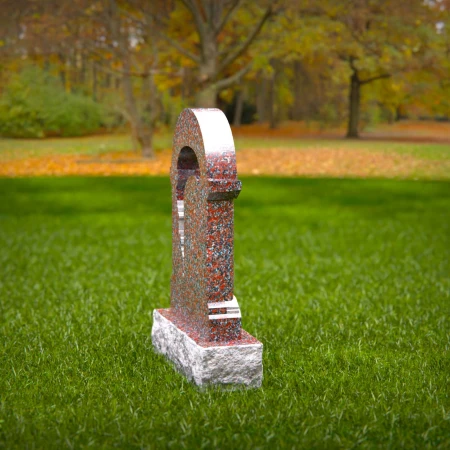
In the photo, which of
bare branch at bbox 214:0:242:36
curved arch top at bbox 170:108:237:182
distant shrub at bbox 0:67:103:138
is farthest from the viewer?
distant shrub at bbox 0:67:103:138

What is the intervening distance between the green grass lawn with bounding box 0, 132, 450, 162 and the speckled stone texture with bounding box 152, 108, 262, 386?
1689cm

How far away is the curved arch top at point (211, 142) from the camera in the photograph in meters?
4.11

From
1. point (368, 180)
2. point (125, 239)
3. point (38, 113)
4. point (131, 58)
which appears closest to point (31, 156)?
point (38, 113)

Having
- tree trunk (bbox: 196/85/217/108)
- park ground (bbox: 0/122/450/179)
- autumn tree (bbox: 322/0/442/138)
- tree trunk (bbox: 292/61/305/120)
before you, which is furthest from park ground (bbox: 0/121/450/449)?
tree trunk (bbox: 292/61/305/120)

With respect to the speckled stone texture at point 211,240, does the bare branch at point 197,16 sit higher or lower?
higher

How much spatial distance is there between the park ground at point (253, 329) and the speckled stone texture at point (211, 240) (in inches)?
12.7

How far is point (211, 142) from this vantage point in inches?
164

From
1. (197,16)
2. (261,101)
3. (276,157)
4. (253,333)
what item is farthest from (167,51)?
(253,333)

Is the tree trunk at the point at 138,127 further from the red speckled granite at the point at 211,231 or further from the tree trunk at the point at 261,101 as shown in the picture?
the red speckled granite at the point at 211,231

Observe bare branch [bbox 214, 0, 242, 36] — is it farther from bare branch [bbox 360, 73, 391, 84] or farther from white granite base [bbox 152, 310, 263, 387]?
white granite base [bbox 152, 310, 263, 387]

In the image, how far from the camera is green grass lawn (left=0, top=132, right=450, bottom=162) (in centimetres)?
2072

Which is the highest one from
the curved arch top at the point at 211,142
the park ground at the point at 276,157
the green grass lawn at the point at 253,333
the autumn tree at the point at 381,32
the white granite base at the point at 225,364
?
the autumn tree at the point at 381,32

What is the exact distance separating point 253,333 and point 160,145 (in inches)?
818

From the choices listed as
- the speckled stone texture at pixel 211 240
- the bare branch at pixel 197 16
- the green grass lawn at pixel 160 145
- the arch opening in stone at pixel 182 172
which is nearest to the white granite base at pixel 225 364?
the speckled stone texture at pixel 211 240
